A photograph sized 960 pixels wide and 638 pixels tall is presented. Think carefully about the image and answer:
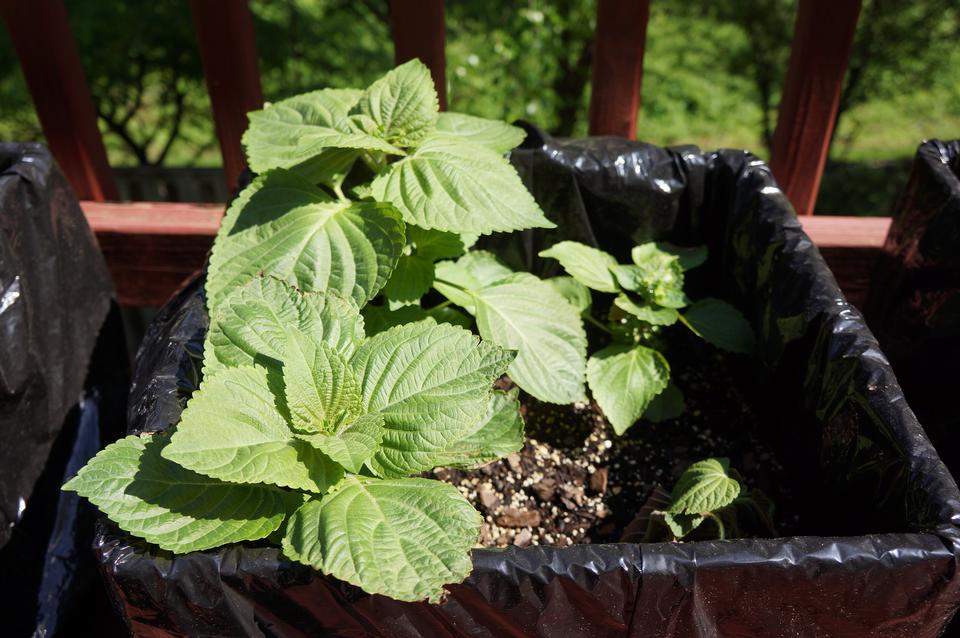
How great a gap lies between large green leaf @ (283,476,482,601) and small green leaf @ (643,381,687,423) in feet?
2.43

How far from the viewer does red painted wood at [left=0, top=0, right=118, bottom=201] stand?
6.54ft

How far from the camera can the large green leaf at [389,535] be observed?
0.99 metres

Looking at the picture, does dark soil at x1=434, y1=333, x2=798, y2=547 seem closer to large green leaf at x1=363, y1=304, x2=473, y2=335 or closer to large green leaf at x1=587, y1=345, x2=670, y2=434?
large green leaf at x1=587, y1=345, x2=670, y2=434

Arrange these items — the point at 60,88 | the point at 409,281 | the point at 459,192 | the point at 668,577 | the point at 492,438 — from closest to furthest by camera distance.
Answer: the point at 668,577 < the point at 492,438 < the point at 459,192 < the point at 409,281 < the point at 60,88

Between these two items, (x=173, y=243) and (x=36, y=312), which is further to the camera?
(x=173, y=243)

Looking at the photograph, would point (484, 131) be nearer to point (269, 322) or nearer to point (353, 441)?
point (269, 322)

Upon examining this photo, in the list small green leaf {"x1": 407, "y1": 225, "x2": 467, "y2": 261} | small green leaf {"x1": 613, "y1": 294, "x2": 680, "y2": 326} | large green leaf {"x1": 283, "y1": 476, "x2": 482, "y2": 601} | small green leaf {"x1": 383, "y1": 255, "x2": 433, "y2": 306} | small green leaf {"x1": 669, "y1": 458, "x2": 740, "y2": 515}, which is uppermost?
small green leaf {"x1": 407, "y1": 225, "x2": 467, "y2": 261}

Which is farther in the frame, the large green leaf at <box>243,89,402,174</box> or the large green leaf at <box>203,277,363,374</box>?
the large green leaf at <box>243,89,402,174</box>

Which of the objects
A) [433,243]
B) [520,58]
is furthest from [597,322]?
[520,58]

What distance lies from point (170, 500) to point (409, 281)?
621 millimetres

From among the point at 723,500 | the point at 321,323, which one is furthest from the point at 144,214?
the point at 723,500

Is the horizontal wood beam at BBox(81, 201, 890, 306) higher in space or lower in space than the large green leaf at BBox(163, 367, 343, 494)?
lower

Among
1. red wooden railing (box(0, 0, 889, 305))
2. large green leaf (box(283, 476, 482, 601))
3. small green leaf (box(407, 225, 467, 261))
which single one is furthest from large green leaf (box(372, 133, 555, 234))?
red wooden railing (box(0, 0, 889, 305))

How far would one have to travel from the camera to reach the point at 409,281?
1.58m
